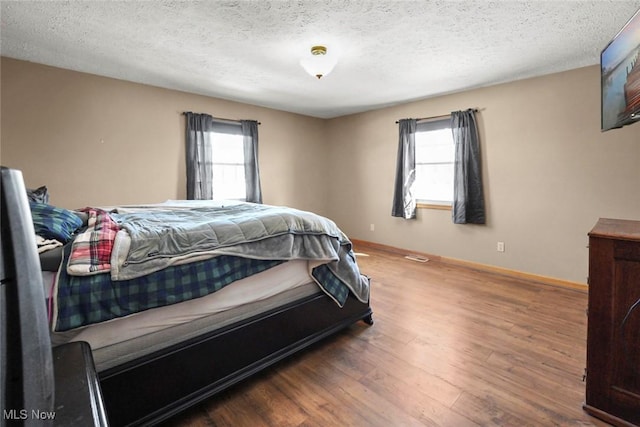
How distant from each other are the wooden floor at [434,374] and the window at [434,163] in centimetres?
175

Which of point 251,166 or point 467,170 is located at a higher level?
point 251,166

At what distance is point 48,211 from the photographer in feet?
4.92

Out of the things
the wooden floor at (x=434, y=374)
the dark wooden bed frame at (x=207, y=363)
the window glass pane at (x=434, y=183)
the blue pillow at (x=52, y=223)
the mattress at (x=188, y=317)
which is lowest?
the wooden floor at (x=434, y=374)

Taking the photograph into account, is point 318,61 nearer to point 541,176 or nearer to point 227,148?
point 227,148

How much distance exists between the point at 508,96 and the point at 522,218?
1.44 meters

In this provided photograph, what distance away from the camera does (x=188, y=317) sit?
1.47 m

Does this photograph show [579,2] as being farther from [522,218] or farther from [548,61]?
[522,218]

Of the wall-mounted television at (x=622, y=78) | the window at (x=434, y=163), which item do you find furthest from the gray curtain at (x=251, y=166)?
the wall-mounted television at (x=622, y=78)

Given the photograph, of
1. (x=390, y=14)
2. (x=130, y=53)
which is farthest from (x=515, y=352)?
(x=130, y=53)

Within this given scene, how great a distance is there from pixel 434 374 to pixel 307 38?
2.58 metres

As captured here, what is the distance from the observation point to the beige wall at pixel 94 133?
278 cm

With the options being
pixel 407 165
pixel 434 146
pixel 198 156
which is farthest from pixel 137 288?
pixel 434 146

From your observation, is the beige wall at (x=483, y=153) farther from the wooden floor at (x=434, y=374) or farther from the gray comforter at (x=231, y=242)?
the gray comforter at (x=231, y=242)

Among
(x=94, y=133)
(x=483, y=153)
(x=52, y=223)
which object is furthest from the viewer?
(x=483, y=153)
